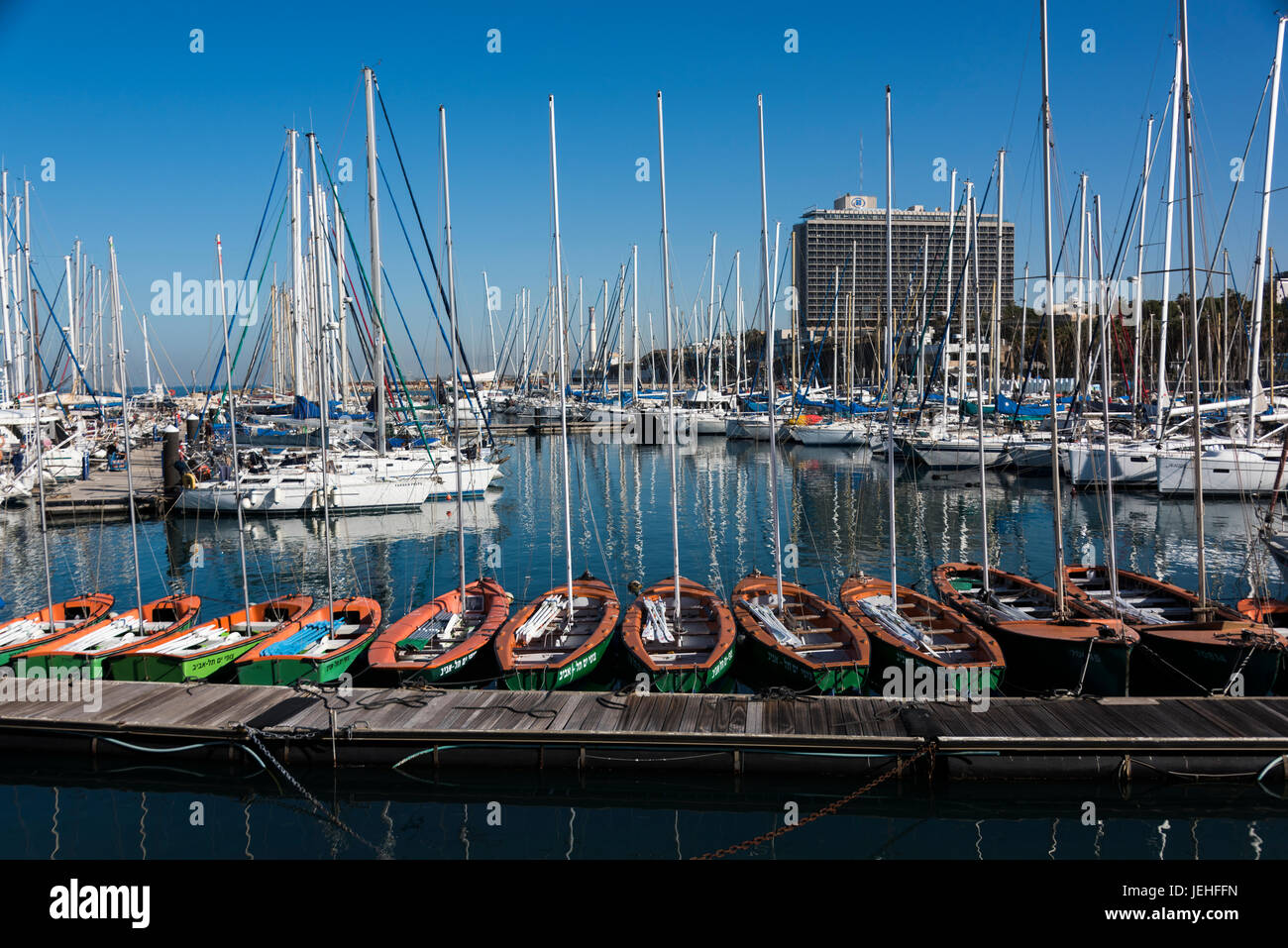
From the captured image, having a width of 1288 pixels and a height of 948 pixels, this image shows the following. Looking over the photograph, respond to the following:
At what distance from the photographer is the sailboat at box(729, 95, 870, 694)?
15695 millimetres

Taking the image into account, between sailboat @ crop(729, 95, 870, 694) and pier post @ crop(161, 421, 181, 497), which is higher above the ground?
pier post @ crop(161, 421, 181, 497)

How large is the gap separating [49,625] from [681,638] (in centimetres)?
1397

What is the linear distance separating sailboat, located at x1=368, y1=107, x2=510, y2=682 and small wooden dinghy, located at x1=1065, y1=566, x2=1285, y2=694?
42.6ft

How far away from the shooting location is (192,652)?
1689 cm

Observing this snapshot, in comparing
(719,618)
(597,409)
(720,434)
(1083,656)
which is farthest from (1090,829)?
(597,409)

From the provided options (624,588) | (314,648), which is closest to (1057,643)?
(624,588)

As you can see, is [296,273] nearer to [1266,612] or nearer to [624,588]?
[624,588]

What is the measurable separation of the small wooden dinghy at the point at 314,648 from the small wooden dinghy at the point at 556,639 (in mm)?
3063

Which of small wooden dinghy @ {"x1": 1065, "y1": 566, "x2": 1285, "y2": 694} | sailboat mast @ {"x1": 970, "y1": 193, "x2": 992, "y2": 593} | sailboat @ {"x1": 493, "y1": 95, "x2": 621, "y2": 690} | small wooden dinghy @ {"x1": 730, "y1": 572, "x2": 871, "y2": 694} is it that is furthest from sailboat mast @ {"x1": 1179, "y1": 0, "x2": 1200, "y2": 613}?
sailboat @ {"x1": 493, "y1": 95, "x2": 621, "y2": 690}

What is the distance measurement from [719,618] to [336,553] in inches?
725

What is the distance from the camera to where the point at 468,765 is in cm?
1398

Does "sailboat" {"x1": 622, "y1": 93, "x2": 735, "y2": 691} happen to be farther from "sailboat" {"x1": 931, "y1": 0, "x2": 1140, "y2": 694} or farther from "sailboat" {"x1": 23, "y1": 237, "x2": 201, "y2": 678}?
"sailboat" {"x1": 23, "y1": 237, "x2": 201, "y2": 678}

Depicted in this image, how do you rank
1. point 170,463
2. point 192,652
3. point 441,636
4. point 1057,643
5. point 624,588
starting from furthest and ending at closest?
point 170,463
point 624,588
point 441,636
point 192,652
point 1057,643

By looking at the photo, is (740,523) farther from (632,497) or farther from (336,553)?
(336,553)
